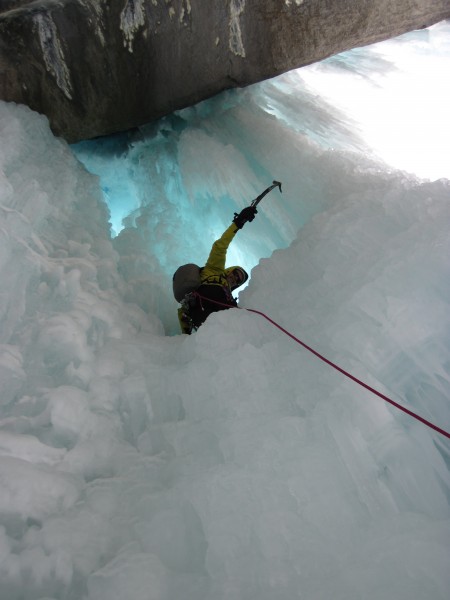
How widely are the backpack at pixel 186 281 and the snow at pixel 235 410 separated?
0.94ft

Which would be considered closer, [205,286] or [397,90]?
[205,286]

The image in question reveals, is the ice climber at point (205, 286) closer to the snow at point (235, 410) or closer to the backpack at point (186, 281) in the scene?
the backpack at point (186, 281)

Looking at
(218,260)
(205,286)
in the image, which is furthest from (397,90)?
(205,286)

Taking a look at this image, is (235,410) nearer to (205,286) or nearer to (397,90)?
(205,286)

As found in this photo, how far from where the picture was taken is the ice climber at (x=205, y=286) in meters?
3.26

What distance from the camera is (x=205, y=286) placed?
3.37 metres

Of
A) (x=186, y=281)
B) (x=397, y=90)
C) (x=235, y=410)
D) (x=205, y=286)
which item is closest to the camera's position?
(x=235, y=410)

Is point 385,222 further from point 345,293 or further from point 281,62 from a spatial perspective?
point 281,62

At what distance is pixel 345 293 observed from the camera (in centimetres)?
223

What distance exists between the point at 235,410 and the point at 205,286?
1.56 m

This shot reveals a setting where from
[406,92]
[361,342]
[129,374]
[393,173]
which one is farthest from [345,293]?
[406,92]

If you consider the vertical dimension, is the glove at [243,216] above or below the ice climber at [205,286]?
above

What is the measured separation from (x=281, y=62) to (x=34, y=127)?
2.24 metres

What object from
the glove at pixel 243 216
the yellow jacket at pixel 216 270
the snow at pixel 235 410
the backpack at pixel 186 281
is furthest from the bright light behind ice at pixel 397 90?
the backpack at pixel 186 281
